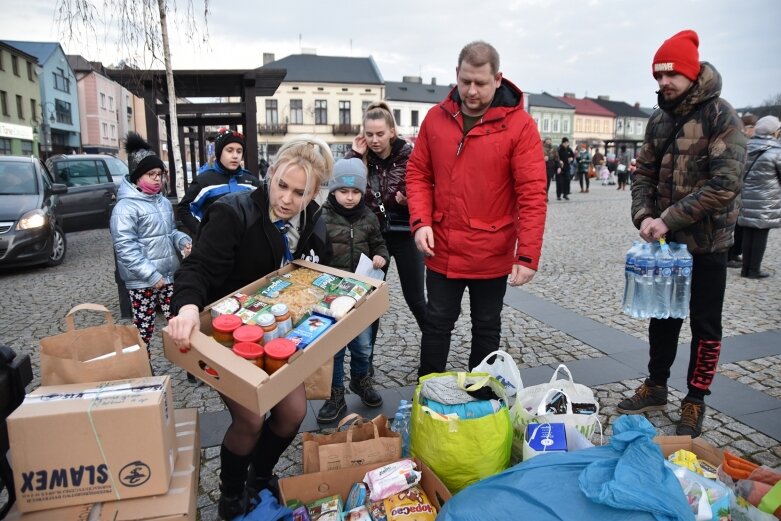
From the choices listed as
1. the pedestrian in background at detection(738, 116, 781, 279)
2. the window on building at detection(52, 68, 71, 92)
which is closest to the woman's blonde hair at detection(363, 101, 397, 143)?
the pedestrian in background at detection(738, 116, 781, 279)

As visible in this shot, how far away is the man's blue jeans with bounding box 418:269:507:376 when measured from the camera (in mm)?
2986

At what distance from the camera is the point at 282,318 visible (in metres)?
1.98

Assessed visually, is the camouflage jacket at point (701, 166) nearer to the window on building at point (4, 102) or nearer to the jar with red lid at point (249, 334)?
the jar with red lid at point (249, 334)

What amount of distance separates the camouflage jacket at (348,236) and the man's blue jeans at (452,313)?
19.5 inches

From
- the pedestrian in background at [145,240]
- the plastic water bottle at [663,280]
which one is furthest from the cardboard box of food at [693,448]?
the pedestrian in background at [145,240]

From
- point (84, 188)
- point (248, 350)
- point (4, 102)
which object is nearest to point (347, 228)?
point (248, 350)

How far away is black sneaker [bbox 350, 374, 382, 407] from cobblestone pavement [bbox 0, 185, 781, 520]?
0.32 meters

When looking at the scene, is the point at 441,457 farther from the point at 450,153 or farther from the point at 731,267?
the point at 731,267

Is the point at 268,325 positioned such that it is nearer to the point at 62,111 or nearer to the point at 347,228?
the point at 347,228

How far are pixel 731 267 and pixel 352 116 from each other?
50751 mm

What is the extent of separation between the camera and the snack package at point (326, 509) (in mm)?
2099

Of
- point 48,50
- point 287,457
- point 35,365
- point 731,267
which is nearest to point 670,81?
point 287,457

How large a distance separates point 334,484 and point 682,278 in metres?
2.18

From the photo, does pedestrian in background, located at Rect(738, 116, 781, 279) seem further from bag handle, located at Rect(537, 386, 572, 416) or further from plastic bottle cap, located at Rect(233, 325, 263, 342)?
plastic bottle cap, located at Rect(233, 325, 263, 342)
